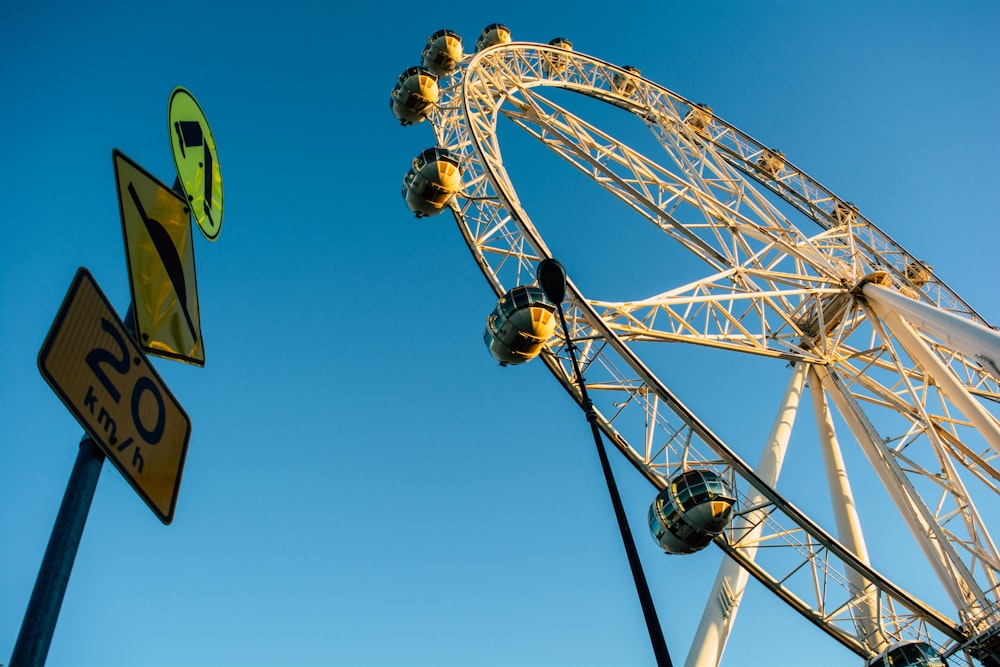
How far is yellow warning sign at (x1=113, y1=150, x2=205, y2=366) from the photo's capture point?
2672 mm

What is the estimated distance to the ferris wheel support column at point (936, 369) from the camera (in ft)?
43.5

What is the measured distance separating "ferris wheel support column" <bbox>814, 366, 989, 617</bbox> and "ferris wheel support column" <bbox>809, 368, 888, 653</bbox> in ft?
1.47

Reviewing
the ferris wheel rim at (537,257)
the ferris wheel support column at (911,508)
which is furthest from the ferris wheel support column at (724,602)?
the ferris wheel support column at (911,508)

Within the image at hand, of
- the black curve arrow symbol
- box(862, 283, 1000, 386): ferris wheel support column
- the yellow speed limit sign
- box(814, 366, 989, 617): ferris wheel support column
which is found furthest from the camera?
box(814, 366, 989, 617): ferris wheel support column

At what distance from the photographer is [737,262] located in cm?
1670

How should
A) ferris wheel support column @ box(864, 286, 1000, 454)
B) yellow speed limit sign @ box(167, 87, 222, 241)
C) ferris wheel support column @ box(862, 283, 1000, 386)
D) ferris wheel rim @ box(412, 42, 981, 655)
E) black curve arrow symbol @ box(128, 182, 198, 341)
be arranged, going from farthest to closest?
1. ferris wheel support column @ box(864, 286, 1000, 454)
2. ferris wheel rim @ box(412, 42, 981, 655)
3. ferris wheel support column @ box(862, 283, 1000, 386)
4. yellow speed limit sign @ box(167, 87, 222, 241)
5. black curve arrow symbol @ box(128, 182, 198, 341)

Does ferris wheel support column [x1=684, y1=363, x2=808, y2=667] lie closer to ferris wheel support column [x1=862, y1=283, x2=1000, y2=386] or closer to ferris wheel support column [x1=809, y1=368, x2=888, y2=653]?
ferris wheel support column [x1=809, y1=368, x2=888, y2=653]

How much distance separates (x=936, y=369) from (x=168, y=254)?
14735mm

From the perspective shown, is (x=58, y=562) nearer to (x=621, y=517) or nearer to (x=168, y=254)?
(x=168, y=254)

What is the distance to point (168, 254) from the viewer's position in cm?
292

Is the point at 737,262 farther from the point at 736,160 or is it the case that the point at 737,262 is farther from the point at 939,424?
the point at 736,160

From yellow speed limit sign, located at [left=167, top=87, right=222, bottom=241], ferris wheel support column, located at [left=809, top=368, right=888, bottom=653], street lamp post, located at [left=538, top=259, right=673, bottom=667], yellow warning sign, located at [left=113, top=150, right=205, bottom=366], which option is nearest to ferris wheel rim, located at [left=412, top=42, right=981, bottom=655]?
ferris wheel support column, located at [left=809, top=368, right=888, bottom=653]

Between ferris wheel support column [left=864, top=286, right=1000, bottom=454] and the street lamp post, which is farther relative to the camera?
ferris wheel support column [left=864, top=286, right=1000, bottom=454]

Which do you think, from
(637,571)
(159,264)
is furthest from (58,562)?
(637,571)
